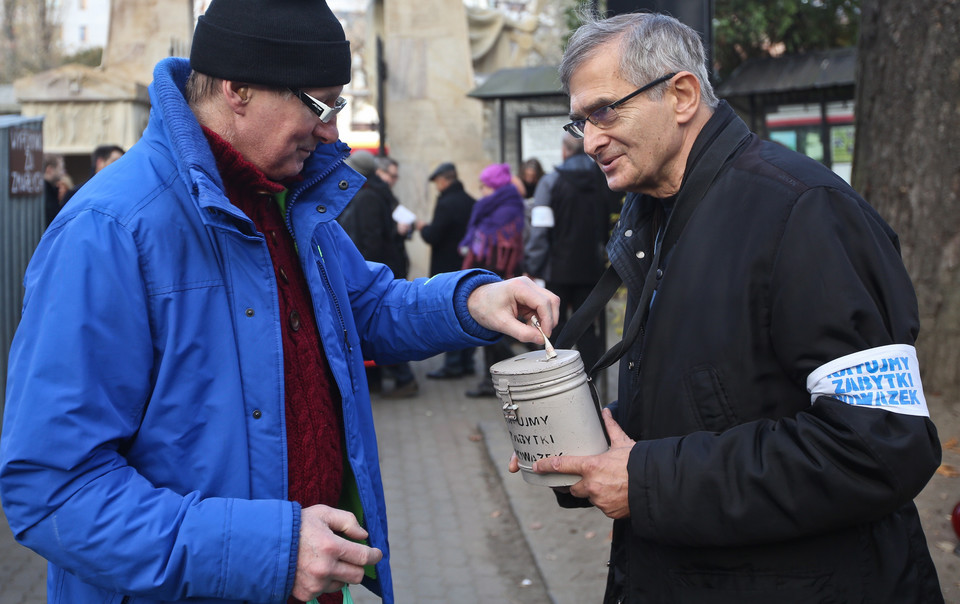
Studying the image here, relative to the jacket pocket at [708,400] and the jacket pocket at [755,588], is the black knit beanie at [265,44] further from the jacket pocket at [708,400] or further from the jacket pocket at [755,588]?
the jacket pocket at [755,588]

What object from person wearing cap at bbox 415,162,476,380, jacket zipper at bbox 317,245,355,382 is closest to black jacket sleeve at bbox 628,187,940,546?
jacket zipper at bbox 317,245,355,382

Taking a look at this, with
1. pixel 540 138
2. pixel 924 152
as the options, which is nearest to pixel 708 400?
pixel 924 152

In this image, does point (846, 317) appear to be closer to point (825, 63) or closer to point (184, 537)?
point (184, 537)

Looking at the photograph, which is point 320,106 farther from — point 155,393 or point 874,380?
point 874,380

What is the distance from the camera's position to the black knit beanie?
190 cm

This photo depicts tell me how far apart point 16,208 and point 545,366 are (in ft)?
20.4

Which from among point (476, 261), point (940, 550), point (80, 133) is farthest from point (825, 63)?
point (80, 133)

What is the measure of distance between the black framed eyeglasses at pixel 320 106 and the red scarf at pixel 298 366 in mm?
180

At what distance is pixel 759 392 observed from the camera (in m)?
1.83

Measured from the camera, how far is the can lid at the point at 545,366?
187 centimetres

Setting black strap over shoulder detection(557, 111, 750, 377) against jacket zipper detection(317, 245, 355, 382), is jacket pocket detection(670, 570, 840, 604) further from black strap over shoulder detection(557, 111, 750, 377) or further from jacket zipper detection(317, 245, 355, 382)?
jacket zipper detection(317, 245, 355, 382)

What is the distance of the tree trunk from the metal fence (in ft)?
19.1

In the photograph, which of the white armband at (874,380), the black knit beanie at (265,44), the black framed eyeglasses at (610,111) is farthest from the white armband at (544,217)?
the white armband at (874,380)

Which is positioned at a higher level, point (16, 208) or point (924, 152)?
point (924, 152)
